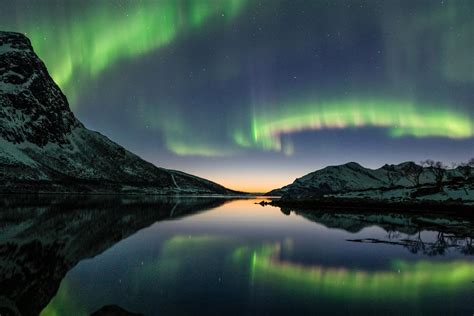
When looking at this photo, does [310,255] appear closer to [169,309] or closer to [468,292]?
[468,292]

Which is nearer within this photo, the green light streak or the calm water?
→ the calm water

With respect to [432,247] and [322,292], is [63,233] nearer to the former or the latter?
[322,292]

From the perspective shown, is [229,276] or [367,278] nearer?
[229,276]

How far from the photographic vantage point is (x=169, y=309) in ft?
40.0

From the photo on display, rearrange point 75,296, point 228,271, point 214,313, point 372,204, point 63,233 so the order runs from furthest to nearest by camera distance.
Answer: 1. point 372,204
2. point 63,233
3. point 228,271
4. point 75,296
5. point 214,313

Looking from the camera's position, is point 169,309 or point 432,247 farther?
point 432,247

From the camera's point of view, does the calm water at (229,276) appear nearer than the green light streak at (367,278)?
Yes

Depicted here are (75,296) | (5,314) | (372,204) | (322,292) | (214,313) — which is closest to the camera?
(5,314)

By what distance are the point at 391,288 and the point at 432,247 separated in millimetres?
15600

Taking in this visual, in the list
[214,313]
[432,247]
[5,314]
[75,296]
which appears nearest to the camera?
[5,314]

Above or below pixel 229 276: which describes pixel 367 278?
below

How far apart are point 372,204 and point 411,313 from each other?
282ft

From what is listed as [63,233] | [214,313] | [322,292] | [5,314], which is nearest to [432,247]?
[322,292]

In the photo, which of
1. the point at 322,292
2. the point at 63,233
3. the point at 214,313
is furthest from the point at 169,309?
the point at 63,233
